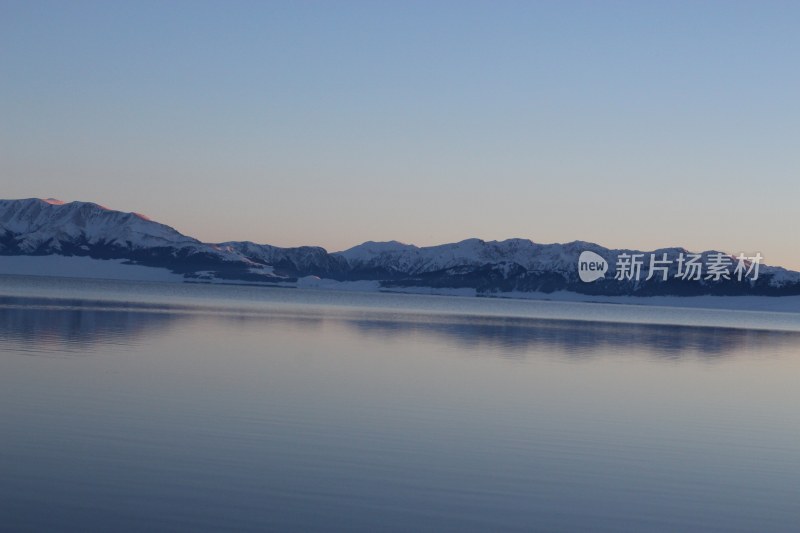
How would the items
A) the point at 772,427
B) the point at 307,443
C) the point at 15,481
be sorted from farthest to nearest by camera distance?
the point at 772,427, the point at 307,443, the point at 15,481

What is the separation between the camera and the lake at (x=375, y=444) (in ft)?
50.3

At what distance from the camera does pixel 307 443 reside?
2084 centimetres

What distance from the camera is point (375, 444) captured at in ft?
70.0

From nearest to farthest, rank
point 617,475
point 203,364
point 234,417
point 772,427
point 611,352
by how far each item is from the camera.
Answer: point 617,475 < point 234,417 < point 772,427 < point 203,364 < point 611,352

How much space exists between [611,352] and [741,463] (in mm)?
35854

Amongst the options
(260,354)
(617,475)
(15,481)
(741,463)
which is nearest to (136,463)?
(15,481)

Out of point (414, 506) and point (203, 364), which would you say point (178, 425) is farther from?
point (203, 364)

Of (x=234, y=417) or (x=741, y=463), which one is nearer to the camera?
(x=741, y=463)

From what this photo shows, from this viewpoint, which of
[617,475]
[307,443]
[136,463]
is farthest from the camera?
[307,443]

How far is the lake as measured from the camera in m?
15.3

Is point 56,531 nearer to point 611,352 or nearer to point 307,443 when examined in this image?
point 307,443

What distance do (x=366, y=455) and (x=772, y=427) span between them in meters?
13.9

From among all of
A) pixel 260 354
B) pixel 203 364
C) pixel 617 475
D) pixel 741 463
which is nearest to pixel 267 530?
pixel 617 475

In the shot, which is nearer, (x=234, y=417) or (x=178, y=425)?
(x=178, y=425)
